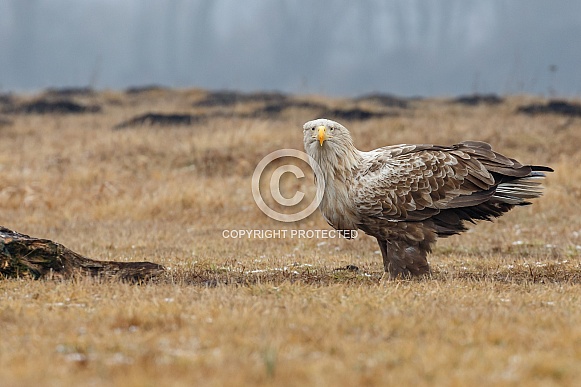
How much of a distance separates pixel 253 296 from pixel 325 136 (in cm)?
262

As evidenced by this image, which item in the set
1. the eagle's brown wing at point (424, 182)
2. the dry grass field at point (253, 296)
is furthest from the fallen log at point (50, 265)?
the eagle's brown wing at point (424, 182)

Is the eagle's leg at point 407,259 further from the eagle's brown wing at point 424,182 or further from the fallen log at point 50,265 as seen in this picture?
the fallen log at point 50,265

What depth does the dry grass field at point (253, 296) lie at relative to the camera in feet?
15.2

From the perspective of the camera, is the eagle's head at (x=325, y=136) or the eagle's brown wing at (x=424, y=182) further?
the eagle's head at (x=325, y=136)

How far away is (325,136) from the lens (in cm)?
884

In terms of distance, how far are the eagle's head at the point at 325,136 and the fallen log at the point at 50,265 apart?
7.85ft

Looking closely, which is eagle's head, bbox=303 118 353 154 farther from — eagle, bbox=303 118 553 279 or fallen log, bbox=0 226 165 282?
fallen log, bbox=0 226 165 282

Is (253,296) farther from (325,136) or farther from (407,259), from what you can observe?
(325,136)

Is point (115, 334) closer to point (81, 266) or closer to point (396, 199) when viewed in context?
point (81, 266)

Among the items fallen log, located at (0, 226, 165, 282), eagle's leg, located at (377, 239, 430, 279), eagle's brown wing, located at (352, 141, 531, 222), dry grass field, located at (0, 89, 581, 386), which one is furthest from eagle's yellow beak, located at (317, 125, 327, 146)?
fallen log, located at (0, 226, 165, 282)

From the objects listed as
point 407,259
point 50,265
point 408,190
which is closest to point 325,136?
point 408,190

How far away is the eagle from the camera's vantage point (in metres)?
8.73

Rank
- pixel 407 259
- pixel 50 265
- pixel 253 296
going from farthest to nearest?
pixel 407 259 → pixel 50 265 → pixel 253 296

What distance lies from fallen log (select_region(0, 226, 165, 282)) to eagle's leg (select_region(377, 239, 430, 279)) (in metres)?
2.75
